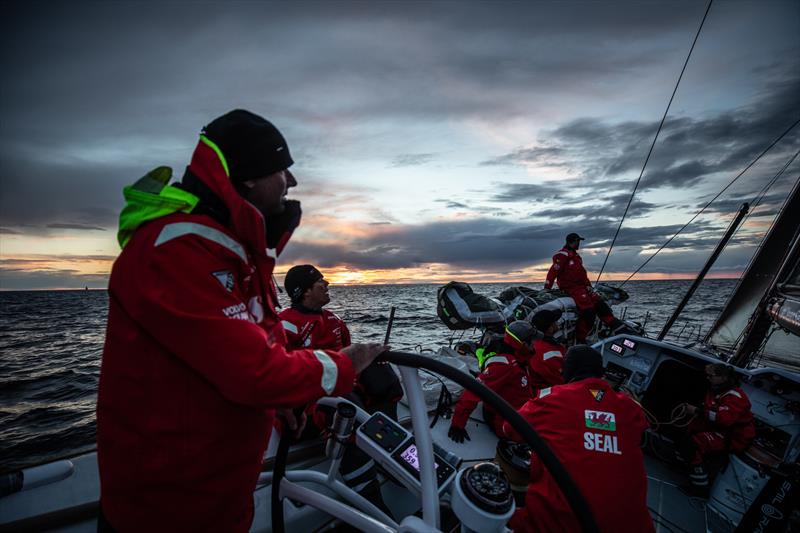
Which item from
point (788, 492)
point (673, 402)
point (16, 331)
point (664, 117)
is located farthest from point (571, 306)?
point (16, 331)

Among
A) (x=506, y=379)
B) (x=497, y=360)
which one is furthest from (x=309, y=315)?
(x=506, y=379)

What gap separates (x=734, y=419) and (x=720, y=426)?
0.18 m

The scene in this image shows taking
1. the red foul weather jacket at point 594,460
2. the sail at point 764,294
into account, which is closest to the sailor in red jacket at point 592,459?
the red foul weather jacket at point 594,460

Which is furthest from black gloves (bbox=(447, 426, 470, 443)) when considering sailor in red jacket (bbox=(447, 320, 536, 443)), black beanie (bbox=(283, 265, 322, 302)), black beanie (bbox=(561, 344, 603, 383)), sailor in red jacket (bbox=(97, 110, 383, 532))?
sailor in red jacket (bbox=(97, 110, 383, 532))

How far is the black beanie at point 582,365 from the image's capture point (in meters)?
2.73

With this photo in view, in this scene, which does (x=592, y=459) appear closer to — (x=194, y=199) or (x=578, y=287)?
(x=194, y=199)

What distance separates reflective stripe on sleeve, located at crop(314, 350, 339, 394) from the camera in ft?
4.10

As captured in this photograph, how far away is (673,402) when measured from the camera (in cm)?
575

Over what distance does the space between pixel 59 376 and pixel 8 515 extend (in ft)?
44.9

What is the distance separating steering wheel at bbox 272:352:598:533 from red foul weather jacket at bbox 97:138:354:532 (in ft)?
1.19

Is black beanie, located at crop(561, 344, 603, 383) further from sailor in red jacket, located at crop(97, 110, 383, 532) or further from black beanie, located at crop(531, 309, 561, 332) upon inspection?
black beanie, located at crop(531, 309, 561, 332)

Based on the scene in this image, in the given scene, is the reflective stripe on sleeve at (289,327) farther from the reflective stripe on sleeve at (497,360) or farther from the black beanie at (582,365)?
the black beanie at (582,365)

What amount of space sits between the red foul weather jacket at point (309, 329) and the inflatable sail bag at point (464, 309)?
324cm

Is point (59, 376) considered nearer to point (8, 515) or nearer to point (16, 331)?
point (8, 515)
